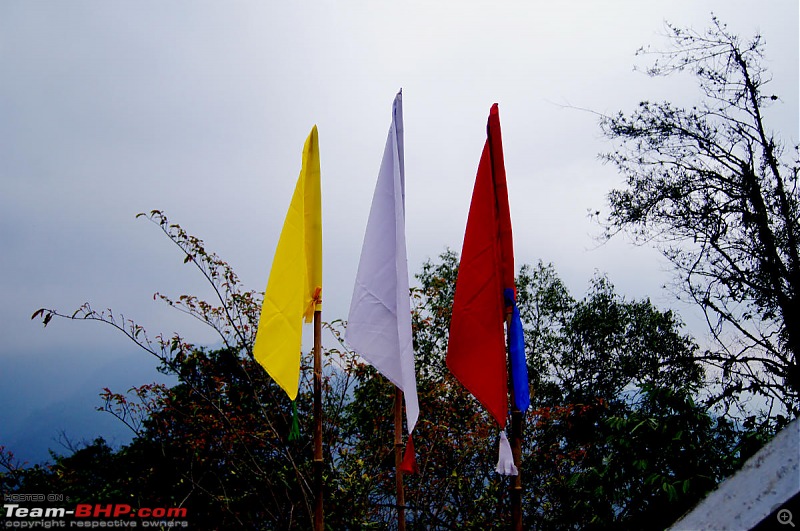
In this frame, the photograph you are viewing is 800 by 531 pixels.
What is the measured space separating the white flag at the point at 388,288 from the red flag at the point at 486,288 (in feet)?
0.90

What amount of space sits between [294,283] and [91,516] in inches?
96.6

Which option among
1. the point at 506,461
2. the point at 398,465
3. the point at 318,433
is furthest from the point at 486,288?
the point at 318,433

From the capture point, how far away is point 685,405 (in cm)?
354

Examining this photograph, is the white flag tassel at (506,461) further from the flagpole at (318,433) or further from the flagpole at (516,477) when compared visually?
the flagpole at (318,433)

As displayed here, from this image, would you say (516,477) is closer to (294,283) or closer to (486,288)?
(486,288)

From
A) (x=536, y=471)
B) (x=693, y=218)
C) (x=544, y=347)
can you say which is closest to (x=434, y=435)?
(x=536, y=471)

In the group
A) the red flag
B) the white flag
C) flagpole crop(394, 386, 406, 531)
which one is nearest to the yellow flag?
the white flag

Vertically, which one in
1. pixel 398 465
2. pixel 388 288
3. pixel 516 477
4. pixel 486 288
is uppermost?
pixel 388 288

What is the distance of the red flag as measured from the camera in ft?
8.36

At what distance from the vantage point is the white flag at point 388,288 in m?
2.75

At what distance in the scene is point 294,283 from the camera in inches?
115

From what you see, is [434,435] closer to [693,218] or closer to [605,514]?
[605,514]

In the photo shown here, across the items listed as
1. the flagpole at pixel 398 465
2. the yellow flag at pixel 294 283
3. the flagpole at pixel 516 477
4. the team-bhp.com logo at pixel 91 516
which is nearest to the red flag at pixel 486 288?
the flagpole at pixel 516 477

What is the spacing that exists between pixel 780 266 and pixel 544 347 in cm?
281
